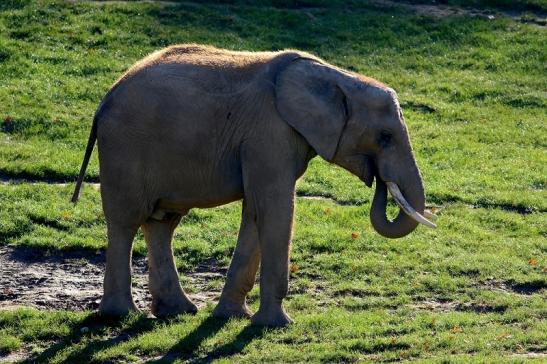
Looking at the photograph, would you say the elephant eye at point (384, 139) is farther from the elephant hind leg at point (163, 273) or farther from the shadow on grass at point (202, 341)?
the elephant hind leg at point (163, 273)

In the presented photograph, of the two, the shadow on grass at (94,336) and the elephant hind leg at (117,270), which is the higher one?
the elephant hind leg at (117,270)

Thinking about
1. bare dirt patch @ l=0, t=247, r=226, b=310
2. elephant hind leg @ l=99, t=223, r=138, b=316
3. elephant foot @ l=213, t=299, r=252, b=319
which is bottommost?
bare dirt patch @ l=0, t=247, r=226, b=310

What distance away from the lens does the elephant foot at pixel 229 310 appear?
53.4 ft

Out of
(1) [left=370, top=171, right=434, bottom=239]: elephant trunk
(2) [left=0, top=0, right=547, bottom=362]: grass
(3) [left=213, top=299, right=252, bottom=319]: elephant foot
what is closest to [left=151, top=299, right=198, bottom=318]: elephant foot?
(2) [left=0, top=0, right=547, bottom=362]: grass

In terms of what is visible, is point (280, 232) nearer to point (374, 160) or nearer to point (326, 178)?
point (374, 160)

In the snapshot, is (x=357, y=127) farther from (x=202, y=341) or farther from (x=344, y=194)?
(x=344, y=194)

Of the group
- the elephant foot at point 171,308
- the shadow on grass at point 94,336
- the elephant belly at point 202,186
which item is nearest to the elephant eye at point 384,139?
the elephant belly at point 202,186

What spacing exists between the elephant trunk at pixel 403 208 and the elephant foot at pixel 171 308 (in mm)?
2304

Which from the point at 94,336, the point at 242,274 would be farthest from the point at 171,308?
the point at 94,336

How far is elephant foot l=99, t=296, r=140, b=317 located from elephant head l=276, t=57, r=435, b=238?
2.72 m

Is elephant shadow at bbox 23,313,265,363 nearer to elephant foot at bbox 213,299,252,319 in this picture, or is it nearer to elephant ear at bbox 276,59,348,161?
elephant foot at bbox 213,299,252,319

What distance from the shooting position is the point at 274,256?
15828 millimetres

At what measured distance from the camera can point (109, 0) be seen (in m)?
30.1

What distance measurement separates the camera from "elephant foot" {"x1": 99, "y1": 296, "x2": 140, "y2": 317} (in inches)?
637
